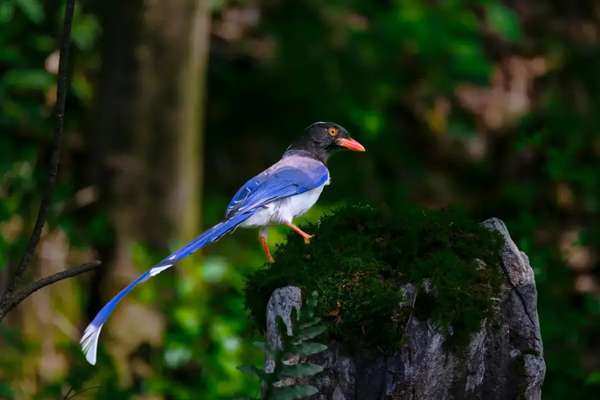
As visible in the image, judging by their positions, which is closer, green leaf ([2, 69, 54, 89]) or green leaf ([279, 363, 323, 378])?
green leaf ([279, 363, 323, 378])

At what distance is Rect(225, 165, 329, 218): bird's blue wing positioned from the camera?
4098 mm

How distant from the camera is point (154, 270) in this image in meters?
3.26

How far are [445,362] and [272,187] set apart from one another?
1.55 m

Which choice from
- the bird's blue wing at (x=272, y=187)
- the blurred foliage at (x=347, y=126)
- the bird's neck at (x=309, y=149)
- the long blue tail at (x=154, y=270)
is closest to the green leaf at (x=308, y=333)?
the long blue tail at (x=154, y=270)

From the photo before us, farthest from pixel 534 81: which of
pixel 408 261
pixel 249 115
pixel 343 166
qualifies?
pixel 408 261

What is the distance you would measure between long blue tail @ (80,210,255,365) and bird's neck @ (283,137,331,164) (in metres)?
0.81

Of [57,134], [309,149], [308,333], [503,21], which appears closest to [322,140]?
[309,149]

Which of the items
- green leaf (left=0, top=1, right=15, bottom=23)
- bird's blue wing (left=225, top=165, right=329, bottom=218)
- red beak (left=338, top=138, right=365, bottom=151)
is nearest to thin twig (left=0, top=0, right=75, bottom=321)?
bird's blue wing (left=225, top=165, right=329, bottom=218)

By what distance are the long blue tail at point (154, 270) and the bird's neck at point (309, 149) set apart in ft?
2.67

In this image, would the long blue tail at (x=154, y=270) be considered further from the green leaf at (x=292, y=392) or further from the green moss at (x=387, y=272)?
the green leaf at (x=292, y=392)

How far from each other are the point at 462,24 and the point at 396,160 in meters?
1.64

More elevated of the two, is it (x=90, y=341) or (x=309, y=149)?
(x=309, y=149)

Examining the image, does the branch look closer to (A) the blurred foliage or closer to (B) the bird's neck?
(B) the bird's neck

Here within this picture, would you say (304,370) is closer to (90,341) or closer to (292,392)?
(292,392)
